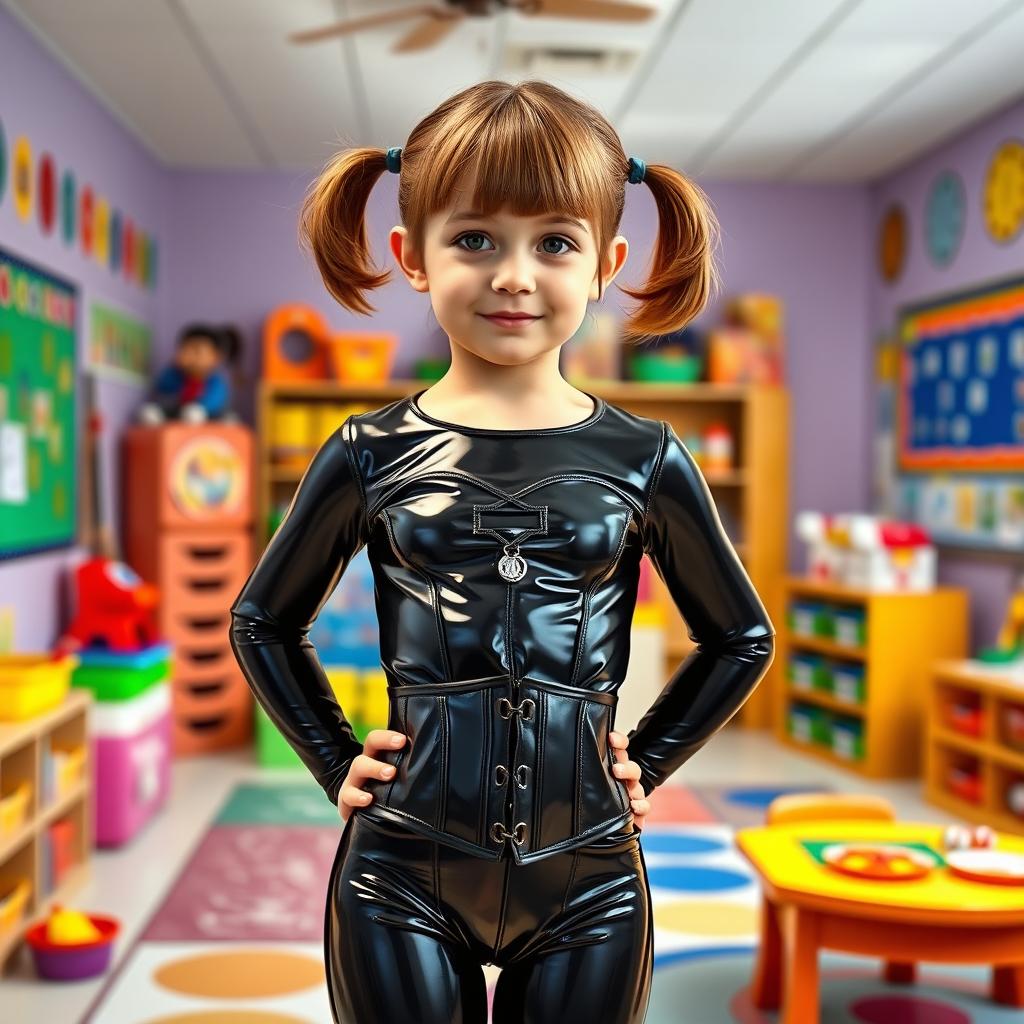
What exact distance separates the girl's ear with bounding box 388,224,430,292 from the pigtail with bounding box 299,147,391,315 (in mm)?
55

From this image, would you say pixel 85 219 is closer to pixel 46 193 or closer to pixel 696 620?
pixel 46 193

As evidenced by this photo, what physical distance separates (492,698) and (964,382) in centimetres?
464

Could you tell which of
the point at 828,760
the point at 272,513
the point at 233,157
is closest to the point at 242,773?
the point at 272,513

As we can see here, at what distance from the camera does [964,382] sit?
17.1 ft

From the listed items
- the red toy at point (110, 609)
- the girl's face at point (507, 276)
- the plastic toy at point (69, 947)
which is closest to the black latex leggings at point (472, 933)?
the girl's face at point (507, 276)

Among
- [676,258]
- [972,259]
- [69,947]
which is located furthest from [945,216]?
[676,258]

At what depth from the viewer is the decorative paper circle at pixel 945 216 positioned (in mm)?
5242

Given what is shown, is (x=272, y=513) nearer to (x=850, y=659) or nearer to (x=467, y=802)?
(x=850, y=659)

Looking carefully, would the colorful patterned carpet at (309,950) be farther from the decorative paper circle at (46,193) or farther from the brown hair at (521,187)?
the decorative paper circle at (46,193)

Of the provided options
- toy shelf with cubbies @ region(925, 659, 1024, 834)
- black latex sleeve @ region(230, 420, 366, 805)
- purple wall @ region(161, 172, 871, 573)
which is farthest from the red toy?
black latex sleeve @ region(230, 420, 366, 805)

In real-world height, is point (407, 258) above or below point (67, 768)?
above

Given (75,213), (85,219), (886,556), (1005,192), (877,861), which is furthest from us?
(886,556)

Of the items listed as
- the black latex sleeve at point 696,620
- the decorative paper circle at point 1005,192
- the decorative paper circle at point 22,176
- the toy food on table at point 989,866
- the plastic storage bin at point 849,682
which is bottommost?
the plastic storage bin at point 849,682

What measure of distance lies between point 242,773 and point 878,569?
8.50 ft
